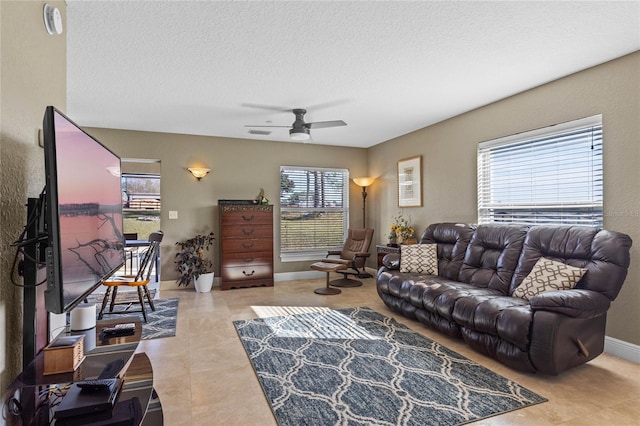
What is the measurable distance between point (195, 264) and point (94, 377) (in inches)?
166

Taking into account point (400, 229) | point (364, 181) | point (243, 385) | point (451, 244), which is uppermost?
point (364, 181)

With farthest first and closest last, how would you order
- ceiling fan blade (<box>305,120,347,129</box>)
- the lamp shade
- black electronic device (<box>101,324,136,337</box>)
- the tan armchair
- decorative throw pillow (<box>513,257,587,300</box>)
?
the lamp shade, the tan armchair, ceiling fan blade (<box>305,120,347,129</box>), decorative throw pillow (<box>513,257,587,300</box>), black electronic device (<box>101,324,136,337</box>)

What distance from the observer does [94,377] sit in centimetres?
135

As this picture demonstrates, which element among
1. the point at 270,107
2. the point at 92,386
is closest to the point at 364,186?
the point at 270,107

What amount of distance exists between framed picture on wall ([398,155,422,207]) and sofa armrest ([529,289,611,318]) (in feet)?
10.1

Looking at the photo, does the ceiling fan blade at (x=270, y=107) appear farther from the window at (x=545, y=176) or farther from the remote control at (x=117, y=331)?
the remote control at (x=117, y=331)

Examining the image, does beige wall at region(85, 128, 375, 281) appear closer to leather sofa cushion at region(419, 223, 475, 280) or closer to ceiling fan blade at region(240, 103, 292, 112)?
ceiling fan blade at region(240, 103, 292, 112)

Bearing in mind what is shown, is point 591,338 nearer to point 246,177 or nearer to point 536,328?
point 536,328

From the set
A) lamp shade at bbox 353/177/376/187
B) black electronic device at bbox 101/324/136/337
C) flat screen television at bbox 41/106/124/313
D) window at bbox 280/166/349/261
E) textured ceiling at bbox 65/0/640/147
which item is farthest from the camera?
lamp shade at bbox 353/177/376/187

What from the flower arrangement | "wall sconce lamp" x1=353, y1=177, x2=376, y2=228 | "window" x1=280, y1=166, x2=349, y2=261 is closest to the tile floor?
the flower arrangement

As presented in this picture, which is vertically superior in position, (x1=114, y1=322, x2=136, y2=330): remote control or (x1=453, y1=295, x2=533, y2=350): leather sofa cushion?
(x1=114, y1=322, x2=136, y2=330): remote control

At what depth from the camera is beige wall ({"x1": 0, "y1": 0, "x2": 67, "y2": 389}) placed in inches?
52.9

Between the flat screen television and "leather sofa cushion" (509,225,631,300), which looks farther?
"leather sofa cushion" (509,225,631,300)

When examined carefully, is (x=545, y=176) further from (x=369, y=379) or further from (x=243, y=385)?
(x=243, y=385)
